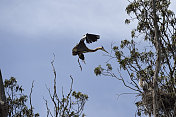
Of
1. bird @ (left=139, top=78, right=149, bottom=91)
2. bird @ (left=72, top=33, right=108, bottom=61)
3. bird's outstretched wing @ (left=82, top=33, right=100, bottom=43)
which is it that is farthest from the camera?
bird @ (left=139, top=78, right=149, bottom=91)

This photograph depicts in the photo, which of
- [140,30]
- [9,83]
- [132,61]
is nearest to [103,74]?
[132,61]

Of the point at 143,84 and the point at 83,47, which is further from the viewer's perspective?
the point at 143,84

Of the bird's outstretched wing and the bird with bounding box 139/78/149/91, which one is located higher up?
the bird with bounding box 139/78/149/91

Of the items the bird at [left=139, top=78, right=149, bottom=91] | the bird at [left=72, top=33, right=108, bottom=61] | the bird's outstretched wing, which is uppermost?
the bird at [left=139, top=78, right=149, bottom=91]

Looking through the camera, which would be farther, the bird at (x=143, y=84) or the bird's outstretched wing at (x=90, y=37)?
the bird at (x=143, y=84)

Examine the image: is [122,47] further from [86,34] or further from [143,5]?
[86,34]

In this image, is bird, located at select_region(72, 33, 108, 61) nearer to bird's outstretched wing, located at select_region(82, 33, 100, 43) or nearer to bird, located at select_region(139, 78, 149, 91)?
bird's outstretched wing, located at select_region(82, 33, 100, 43)

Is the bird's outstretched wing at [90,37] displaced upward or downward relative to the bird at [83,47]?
upward

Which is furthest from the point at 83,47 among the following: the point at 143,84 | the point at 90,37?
the point at 143,84

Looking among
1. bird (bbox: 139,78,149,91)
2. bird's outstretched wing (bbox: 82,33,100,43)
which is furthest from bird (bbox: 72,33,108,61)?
bird (bbox: 139,78,149,91)

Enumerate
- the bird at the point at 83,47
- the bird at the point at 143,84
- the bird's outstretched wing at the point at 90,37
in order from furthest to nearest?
the bird at the point at 143,84 < the bird's outstretched wing at the point at 90,37 < the bird at the point at 83,47

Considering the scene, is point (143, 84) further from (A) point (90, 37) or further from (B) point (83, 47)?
(B) point (83, 47)

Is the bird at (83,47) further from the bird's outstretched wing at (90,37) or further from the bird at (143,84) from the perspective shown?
the bird at (143,84)

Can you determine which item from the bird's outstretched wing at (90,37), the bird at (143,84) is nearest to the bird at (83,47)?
the bird's outstretched wing at (90,37)
